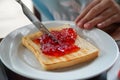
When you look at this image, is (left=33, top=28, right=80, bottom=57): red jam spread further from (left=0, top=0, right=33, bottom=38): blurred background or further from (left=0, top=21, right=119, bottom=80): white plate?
(left=0, top=0, right=33, bottom=38): blurred background

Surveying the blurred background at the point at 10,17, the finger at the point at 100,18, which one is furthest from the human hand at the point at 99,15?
the blurred background at the point at 10,17

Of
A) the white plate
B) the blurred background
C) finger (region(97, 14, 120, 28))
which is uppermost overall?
the white plate

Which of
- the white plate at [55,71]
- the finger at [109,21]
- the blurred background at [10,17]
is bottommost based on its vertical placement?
the blurred background at [10,17]

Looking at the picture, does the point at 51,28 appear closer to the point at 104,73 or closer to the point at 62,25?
the point at 62,25

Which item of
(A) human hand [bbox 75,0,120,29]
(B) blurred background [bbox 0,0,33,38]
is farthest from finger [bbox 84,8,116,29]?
(B) blurred background [bbox 0,0,33,38]

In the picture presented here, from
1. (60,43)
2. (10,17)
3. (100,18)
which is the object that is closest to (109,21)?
(100,18)

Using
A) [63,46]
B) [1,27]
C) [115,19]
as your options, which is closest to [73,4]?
[115,19]

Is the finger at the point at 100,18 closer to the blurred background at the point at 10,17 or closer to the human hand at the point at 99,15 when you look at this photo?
the human hand at the point at 99,15
